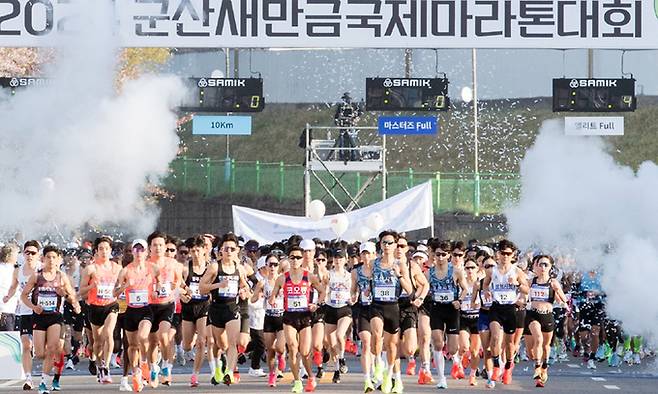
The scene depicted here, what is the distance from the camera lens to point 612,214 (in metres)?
23.5

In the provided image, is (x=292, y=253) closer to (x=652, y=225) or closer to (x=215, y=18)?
(x=652, y=225)

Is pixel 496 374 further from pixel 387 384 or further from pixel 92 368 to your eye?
pixel 92 368

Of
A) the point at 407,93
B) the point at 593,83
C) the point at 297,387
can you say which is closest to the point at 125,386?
the point at 297,387

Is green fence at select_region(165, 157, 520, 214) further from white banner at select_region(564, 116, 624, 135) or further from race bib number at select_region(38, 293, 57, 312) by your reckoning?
race bib number at select_region(38, 293, 57, 312)

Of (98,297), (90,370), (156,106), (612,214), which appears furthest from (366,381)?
(156,106)

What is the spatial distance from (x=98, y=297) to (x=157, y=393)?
5.13 feet

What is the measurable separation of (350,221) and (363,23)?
6.03 metres

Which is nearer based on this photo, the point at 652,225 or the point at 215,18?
the point at 652,225

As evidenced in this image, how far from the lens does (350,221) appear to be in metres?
31.3

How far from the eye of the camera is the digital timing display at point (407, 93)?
31.3 metres

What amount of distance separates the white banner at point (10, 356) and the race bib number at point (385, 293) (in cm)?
438

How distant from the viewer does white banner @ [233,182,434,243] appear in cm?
3078

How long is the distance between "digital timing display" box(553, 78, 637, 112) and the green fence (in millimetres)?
12618

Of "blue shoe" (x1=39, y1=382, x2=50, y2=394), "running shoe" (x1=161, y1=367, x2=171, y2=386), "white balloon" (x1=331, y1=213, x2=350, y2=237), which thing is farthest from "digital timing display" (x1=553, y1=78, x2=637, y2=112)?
"blue shoe" (x1=39, y1=382, x2=50, y2=394)
